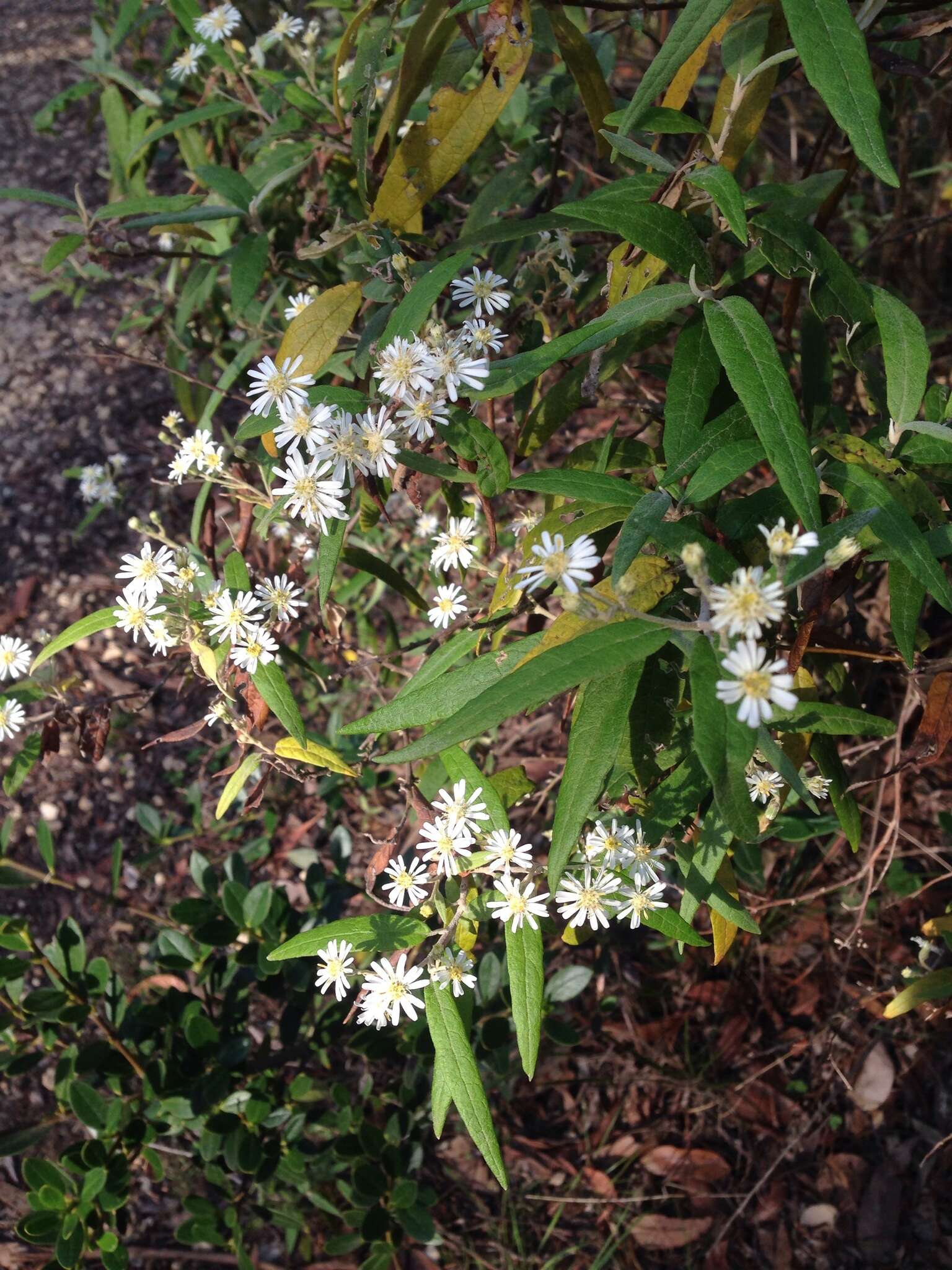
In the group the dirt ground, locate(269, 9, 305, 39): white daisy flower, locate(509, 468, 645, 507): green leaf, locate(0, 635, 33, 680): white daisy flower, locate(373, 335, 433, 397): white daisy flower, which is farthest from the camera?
locate(269, 9, 305, 39): white daisy flower

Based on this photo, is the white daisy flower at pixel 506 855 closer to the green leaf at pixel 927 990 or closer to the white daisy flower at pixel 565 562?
the white daisy flower at pixel 565 562

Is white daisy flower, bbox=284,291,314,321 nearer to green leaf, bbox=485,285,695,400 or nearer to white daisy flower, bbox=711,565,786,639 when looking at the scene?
green leaf, bbox=485,285,695,400

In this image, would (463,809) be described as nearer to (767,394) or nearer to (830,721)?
(830,721)

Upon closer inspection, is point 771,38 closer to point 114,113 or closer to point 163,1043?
point 114,113

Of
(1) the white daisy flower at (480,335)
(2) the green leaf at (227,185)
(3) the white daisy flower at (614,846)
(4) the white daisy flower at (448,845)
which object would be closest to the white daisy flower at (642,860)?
(3) the white daisy flower at (614,846)

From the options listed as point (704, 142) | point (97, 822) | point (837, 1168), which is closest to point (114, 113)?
point (704, 142)

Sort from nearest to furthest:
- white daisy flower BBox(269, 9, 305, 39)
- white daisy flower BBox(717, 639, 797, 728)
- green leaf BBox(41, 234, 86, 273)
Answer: white daisy flower BBox(717, 639, 797, 728) → green leaf BBox(41, 234, 86, 273) → white daisy flower BBox(269, 9, 305, 39)

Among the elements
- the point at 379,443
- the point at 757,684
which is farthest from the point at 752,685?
the point at 379,443

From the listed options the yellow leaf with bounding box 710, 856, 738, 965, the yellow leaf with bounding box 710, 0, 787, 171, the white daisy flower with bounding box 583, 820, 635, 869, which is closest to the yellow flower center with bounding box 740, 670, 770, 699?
the white daisy flower with bounding box 583, 820, 635, 869
